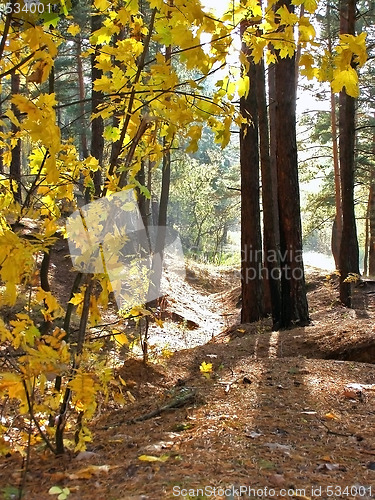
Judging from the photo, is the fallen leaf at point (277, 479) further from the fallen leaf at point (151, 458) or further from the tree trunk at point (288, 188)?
the tree trunk at point (288, 188)

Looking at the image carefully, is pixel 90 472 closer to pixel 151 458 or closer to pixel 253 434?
pixel 151 458

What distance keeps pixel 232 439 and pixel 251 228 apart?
6757 mm

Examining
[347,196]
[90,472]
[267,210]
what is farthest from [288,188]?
[90,472]

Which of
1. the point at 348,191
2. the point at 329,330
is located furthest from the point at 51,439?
the point at 348,191

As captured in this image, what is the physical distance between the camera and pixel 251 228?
29.1ft

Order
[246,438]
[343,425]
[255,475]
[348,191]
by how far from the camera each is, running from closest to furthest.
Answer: [255,475], [246,438], [343,425], [348,191]

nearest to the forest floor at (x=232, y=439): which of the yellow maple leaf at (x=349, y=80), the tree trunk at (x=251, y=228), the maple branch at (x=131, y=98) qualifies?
the maple branch at (x=131, y=98)

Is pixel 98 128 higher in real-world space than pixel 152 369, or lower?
higher

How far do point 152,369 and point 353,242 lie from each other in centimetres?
676

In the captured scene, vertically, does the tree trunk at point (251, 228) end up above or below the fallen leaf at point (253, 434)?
above

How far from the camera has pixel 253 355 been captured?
18.7 ft

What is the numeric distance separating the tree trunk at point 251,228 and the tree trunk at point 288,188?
111 centimetres

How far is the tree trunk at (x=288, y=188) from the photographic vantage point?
7277 mm

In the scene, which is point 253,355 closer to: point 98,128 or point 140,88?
point 140,88
